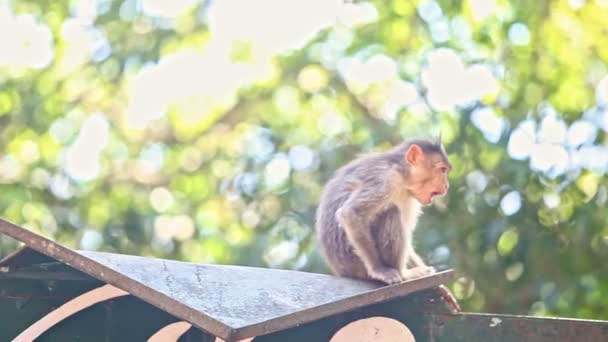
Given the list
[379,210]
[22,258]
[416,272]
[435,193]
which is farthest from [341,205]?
[22,258]

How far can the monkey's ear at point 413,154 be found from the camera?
4.99 m

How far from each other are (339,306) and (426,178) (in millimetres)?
2197

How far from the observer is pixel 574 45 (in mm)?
6734

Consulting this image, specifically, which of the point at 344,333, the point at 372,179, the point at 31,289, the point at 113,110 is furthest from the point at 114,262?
the point at 113,110

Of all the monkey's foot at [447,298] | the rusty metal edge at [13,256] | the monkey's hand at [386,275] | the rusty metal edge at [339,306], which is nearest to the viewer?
the rusty metal edge at [339,306]

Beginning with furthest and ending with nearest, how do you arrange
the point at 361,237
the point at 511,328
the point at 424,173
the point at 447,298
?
the point at 424,173, the point at 361,237, the point at 447,298, the point at 511,328

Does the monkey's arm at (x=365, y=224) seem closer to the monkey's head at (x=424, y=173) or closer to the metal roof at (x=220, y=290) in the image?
the monkey's head at (x=424, y=173)

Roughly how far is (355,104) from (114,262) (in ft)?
14.8

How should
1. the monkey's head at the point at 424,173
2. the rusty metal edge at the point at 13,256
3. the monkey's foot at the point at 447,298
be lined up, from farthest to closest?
the monkey's head at the point at 424,173 < the monkey's foot at the point at 447,298 < the rusty metal edge at the point at 13,256

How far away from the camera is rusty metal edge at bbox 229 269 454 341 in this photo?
259cm

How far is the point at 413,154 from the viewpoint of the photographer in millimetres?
5008

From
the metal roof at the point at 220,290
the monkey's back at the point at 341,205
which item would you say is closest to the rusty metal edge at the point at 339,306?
the metal roof at the point at 220,290

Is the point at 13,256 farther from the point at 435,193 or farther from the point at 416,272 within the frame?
the point at 435,193

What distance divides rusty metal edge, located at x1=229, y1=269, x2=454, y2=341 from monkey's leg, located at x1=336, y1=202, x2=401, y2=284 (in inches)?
41.0
